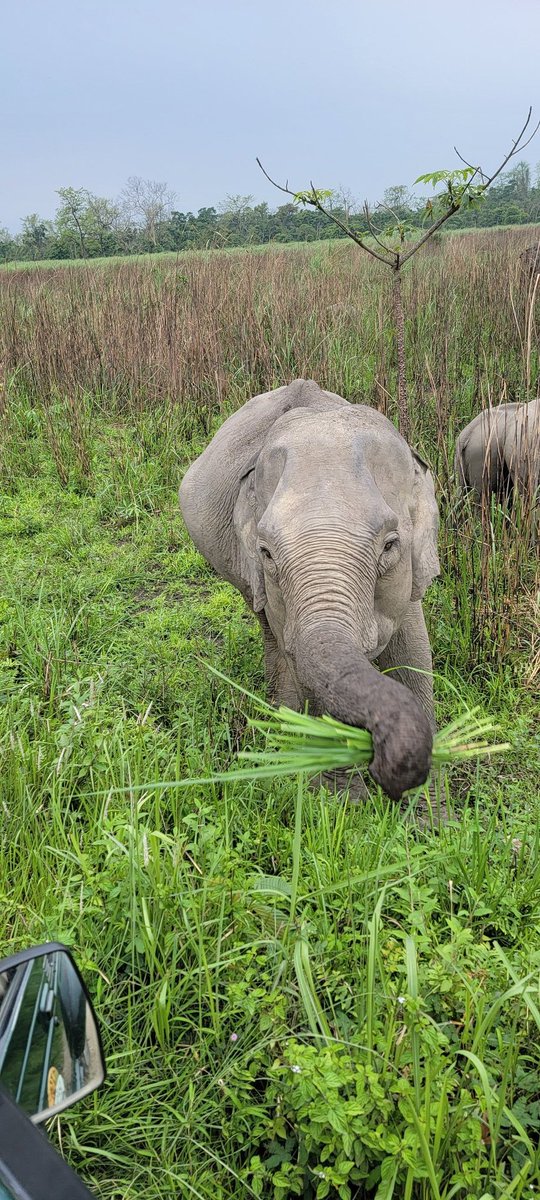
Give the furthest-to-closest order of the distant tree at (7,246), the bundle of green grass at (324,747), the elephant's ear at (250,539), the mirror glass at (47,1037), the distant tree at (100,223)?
the distant tree at (7,246)
the distant tree at (100,223)
the elephant's ear at (250,539)
the bundle of green grass at (324,747)
the mirror glass at (47,1037)

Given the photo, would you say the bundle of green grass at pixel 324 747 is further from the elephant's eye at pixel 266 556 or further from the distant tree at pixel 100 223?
the distant tree at pixel 100 223

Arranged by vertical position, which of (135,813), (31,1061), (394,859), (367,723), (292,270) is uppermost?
(292,270)

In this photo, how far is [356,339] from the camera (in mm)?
7480

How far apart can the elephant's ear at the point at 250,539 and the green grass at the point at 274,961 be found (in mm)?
602

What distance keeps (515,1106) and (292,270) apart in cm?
952

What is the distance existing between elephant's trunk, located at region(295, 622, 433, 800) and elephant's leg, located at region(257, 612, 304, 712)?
1.07 m

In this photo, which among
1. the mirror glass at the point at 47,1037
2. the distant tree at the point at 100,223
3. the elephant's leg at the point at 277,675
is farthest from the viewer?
the distant tree at the point at 100,223

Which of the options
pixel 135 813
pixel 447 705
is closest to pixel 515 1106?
pixel 135 813

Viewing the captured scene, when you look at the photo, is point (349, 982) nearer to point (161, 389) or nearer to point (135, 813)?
point (135, 813)

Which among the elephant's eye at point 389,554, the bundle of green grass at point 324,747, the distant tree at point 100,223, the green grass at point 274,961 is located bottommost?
the green grass at point 274,961

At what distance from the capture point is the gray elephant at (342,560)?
1.92 meters

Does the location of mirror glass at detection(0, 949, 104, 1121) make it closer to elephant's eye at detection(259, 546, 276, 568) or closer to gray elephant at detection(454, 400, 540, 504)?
elephant's eye at detection(259, 546, 276, 568)

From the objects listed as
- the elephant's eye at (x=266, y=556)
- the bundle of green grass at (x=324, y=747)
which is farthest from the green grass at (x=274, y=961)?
the elephant's eye at (x=266, y=556)

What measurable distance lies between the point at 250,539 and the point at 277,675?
0.75 m
